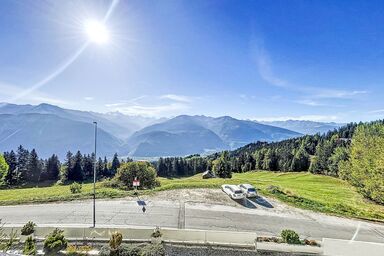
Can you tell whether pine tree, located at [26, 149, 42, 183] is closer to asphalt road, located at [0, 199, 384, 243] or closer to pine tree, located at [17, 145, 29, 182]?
pine tree, located at [17, 145, 29, 182]

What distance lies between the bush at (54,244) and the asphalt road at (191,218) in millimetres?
6961

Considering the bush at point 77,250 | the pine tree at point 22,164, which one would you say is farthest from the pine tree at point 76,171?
the bush at point 77,250

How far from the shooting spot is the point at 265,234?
25.9m

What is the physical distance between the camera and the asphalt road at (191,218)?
2722 cm

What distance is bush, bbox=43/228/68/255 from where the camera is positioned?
19483 millimetres

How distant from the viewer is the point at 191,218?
2928 centimetres

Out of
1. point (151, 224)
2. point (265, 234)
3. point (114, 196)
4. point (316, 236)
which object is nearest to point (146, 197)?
point (114, 196)

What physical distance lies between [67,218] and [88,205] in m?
4.12

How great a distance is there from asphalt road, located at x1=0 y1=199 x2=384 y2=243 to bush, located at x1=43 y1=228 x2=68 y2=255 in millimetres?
6961

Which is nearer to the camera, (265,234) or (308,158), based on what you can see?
(265,234)

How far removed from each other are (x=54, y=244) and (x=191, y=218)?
1359cm

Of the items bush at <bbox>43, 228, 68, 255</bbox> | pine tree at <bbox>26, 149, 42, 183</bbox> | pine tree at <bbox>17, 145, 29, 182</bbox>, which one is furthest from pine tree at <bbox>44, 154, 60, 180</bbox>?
bush at <bbox>43, 228, 68, 255</bbox>

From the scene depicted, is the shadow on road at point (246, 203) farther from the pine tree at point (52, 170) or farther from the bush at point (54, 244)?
the pine tree at point (52, 170)

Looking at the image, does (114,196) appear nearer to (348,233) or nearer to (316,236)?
(316,236)
